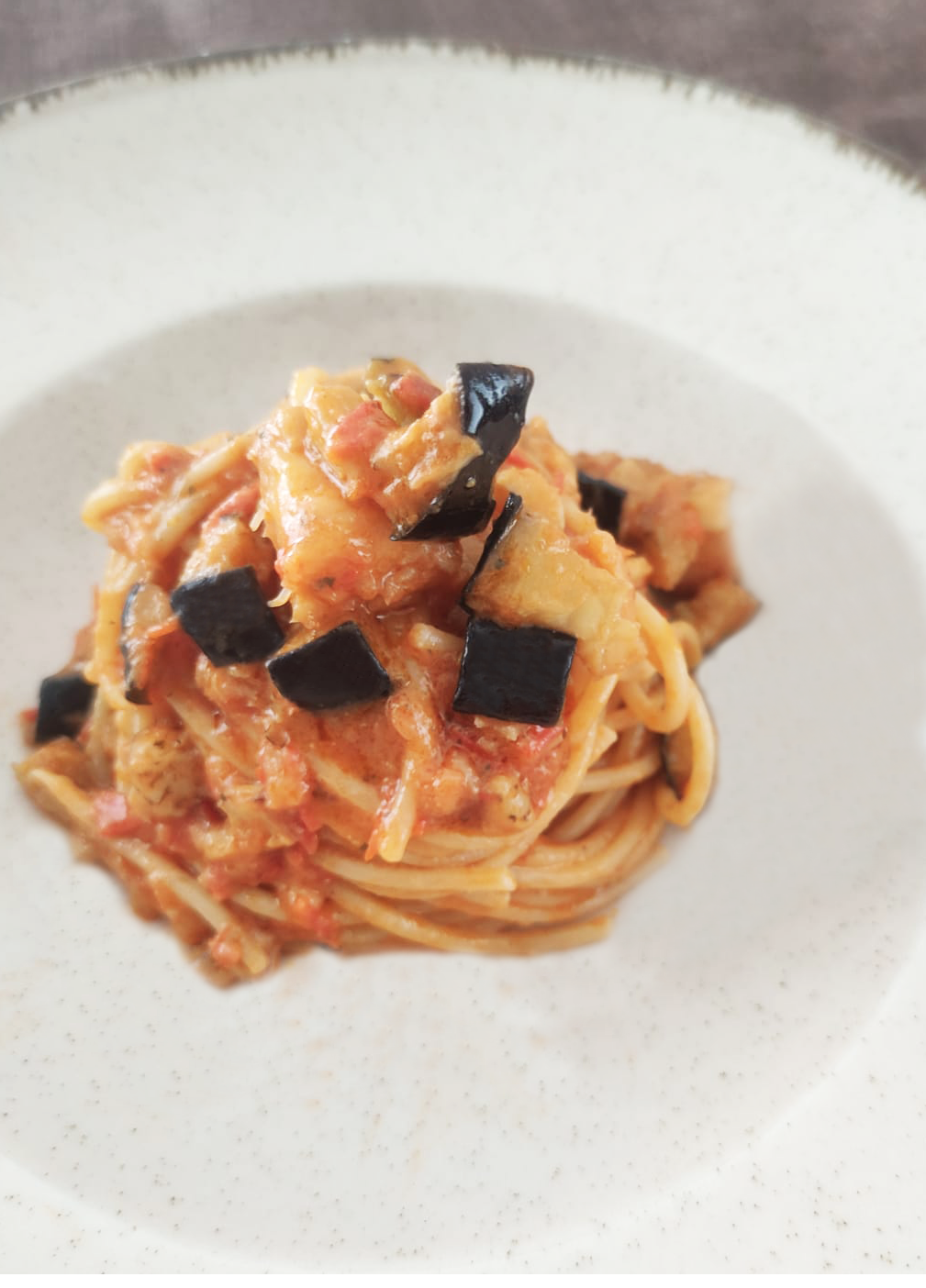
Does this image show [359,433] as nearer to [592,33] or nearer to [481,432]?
[481,432]

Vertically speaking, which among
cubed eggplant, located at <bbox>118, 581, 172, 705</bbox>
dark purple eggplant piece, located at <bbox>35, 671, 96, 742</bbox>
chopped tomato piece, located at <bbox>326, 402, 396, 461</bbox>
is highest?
chopped tomato piece, located at <bbox>326, 402, 396, 461</bbox>

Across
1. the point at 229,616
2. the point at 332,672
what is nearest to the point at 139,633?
the point at 229,616

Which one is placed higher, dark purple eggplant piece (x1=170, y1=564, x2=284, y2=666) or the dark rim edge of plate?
the dark rim edge of plate

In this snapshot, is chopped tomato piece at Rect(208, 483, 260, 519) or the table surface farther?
the table surface

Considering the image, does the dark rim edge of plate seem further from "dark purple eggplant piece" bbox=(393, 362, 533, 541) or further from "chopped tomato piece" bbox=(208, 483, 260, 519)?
"dark purple eggplant piece" bbox=(393, 362, 533, 541)

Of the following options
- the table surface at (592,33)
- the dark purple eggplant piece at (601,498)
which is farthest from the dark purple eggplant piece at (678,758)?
the table surface at (592,33)

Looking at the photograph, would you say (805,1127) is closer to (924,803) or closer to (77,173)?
(924,803)

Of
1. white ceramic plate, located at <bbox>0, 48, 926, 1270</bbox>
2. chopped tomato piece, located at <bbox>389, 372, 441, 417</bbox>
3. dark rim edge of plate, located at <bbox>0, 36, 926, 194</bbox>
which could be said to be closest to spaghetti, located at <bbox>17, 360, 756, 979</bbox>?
chopped tomato piece, located at <bbox>389, 372, 441, 417</bbox>
